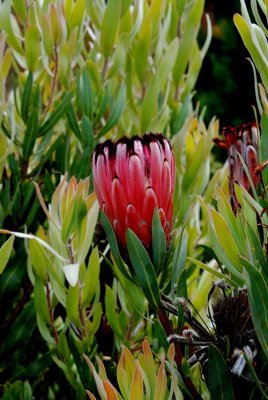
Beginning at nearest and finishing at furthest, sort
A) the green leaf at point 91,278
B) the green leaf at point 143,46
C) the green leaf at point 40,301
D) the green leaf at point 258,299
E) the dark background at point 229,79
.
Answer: the green leaf at point 258,299 < the green leaf at point 91,278 < the green leaf at point 40,301 < the green leaf at point 143,46 < the dark background at point 229,79

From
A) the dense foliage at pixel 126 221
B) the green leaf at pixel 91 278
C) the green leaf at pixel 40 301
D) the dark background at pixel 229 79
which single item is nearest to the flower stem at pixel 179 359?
the dense foliage at pixel 126 221

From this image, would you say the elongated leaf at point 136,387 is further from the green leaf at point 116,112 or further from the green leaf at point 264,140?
the green leaf at point 116,112

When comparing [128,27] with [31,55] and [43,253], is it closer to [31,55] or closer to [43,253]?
[31,55]

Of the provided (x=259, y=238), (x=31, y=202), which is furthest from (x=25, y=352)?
(x=259, y=238)

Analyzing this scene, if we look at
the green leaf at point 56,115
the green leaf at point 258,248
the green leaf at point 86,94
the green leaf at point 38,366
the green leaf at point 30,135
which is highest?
the green leaf at point 86,94

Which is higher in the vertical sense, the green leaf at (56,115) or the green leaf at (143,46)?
the green leaf at (143,46)

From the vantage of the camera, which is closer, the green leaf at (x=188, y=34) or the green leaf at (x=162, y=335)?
the green leaf at (x=162, y=335)

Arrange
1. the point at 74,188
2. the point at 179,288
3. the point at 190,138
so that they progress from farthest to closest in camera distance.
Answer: the point at 190,138 → the point at 74,188 → the point at 179,288

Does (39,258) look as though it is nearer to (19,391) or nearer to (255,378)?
(19,391)
